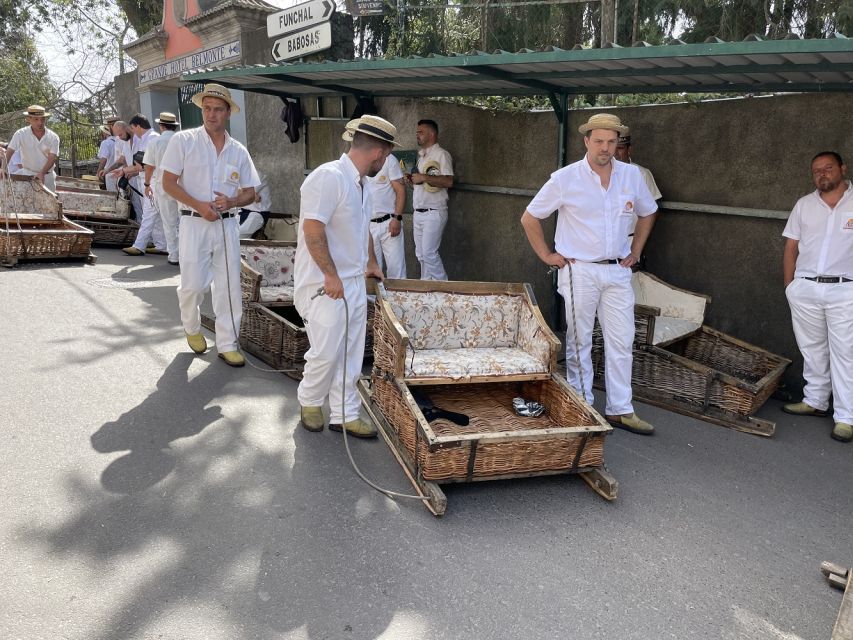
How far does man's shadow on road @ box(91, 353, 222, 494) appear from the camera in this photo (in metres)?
4.09

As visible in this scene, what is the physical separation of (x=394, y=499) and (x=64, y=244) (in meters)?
8.00

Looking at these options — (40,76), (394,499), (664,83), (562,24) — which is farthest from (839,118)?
(40,76)

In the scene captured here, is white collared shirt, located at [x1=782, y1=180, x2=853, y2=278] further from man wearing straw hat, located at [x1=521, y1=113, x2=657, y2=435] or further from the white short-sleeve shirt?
the white short-sleeve shirt

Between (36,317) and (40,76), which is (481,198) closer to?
(36,317)

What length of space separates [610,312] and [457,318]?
1123mm

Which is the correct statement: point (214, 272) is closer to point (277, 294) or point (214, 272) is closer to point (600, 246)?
point (277, 294)

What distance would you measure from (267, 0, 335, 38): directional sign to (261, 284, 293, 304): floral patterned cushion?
3.81 metres

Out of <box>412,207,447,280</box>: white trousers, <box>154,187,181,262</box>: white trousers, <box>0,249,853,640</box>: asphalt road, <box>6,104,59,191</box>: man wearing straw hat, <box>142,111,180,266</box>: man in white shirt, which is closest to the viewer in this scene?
<box>0,249,853,640</box>: asphalt road

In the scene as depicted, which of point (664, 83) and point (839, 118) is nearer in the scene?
point (839, 118)

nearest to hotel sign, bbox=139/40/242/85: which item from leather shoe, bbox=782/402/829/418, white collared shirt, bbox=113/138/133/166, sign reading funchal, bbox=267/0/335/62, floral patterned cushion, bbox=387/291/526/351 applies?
white collared shirt, bbox=113/138/133/166

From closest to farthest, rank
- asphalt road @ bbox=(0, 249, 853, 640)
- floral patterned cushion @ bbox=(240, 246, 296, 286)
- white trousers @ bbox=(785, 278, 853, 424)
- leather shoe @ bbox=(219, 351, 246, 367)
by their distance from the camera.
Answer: asphalt road @ bbox=(0, 249, 853, 640)
white trousers @ bbox=(785, 278, 853, 424)
leather shoe @ bbox=(219, 351, 246, 367)
floral patterned cushion @ bbox=(240, 246, 296, 286)

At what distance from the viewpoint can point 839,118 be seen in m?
5.58

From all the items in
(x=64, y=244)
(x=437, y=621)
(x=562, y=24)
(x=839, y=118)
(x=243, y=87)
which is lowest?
(x=437, y=621)

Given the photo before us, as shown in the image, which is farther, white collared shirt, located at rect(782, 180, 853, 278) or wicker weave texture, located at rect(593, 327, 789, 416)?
wicker weave texture, located at rect(593, 327, 789, 416)
